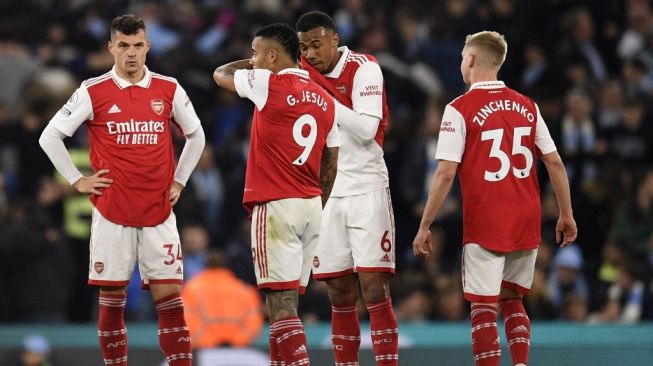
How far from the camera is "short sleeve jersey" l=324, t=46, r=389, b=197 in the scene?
10031 millimetres

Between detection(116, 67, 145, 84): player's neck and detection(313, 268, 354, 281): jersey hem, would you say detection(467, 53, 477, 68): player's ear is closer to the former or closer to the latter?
detection(313, 268, 354, 281): jersey hem

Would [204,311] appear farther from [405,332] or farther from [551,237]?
[551,237]

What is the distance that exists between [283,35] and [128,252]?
187 cm

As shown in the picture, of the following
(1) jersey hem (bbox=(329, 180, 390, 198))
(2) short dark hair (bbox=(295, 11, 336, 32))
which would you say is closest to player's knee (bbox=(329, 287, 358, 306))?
(1) jersey hem (bbox=(329, 180, 390, 198))

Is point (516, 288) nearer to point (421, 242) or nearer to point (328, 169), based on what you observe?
point (421, 242)

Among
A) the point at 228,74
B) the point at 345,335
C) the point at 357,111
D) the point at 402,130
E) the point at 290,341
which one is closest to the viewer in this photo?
the point at 290,341

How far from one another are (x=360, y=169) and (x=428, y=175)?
5.64m

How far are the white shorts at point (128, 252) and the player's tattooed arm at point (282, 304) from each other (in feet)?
2.85

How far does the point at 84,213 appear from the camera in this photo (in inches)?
599

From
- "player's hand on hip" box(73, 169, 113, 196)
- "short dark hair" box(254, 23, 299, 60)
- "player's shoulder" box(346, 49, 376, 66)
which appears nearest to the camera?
"short dark hair" box(254, 23, 299, 60)

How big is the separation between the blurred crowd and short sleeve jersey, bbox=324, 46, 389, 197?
463cm

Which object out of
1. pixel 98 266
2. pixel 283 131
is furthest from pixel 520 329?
pixel 98 266

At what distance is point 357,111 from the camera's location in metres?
9.98

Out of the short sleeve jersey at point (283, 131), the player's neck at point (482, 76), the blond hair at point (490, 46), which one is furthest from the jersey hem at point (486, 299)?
the blond hair at point (490, 46)
